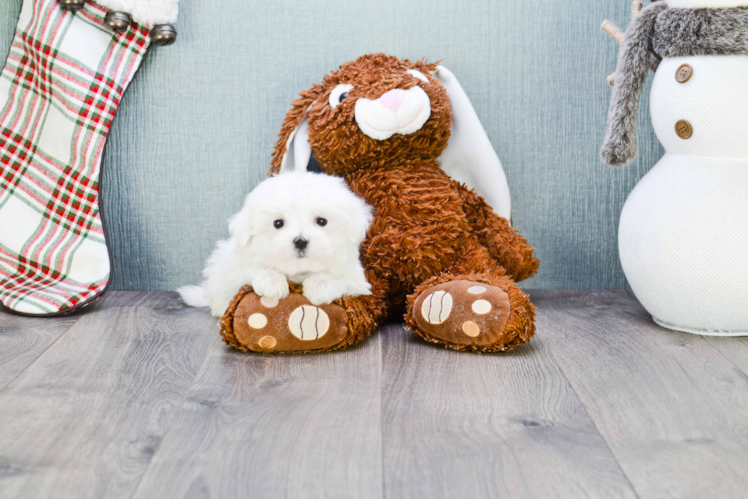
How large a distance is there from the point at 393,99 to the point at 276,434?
0.62 m

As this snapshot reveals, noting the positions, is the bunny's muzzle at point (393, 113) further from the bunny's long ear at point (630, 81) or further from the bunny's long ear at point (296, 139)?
the bunny's long ear at point (630, 81)

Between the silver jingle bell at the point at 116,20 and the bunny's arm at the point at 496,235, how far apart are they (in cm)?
74

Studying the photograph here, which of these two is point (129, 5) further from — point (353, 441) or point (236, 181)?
point (353, 441)

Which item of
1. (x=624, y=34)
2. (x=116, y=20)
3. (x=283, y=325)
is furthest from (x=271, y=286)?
(x=624, y=34)

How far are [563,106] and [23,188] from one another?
1.13m

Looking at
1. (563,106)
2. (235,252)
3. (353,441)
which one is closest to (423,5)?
(563,106)

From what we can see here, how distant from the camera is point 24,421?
0.85 metres

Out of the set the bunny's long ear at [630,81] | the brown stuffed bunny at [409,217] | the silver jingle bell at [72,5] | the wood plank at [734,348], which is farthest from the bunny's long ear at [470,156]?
the silver jingle bell at [72,5]

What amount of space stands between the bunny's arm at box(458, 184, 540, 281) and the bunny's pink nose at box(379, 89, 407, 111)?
0.24m

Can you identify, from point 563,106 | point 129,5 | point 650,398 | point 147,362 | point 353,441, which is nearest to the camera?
point 353,441

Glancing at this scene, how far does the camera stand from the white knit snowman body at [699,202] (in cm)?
111

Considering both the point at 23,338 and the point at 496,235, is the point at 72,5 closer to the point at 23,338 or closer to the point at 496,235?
the point at 23,338

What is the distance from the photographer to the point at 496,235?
1333 millimetres

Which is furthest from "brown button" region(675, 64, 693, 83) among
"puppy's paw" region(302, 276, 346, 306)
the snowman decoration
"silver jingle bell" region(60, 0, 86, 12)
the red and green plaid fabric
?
"silver jingle bell" region(60, 0, 86, 12)
